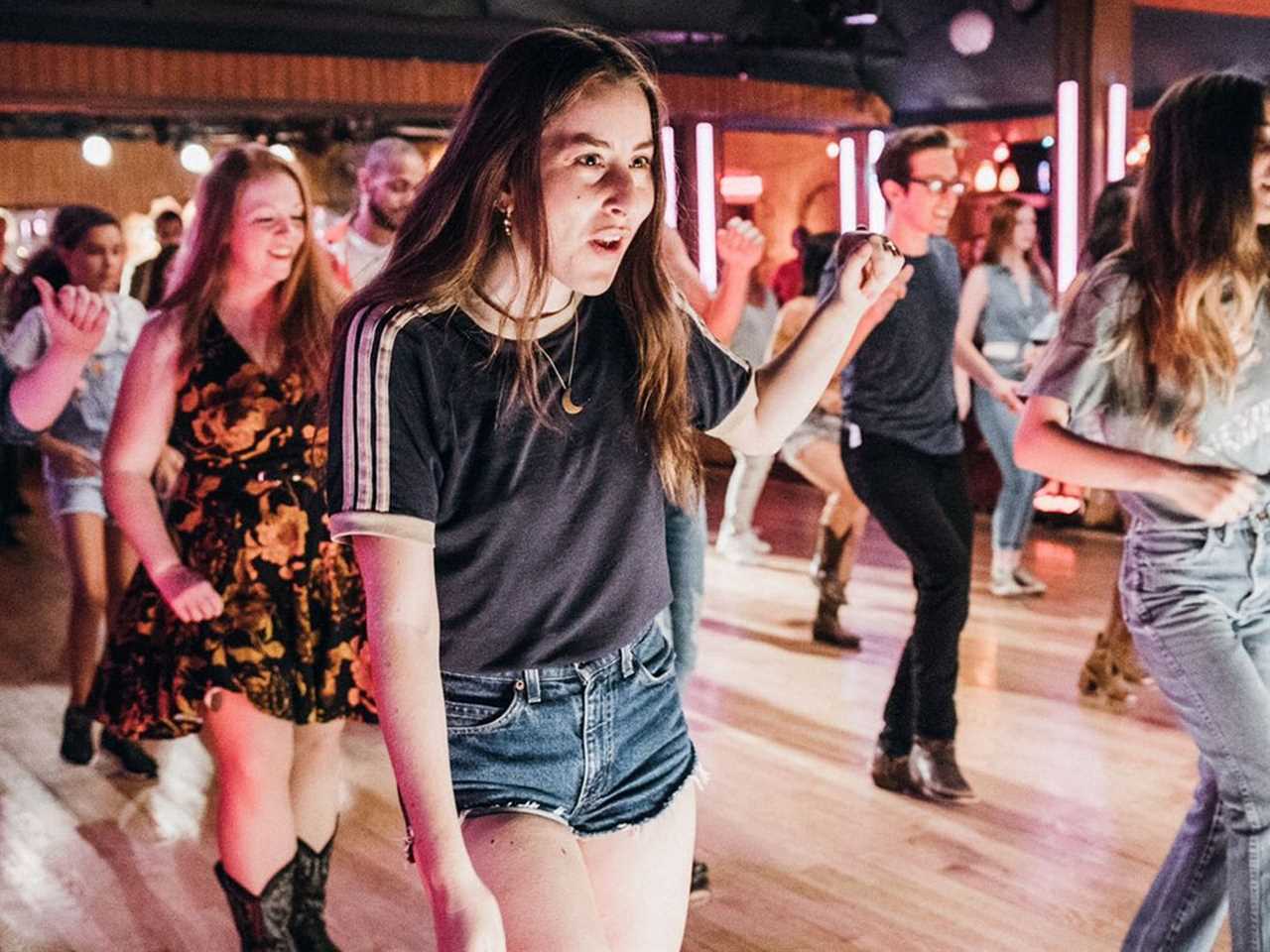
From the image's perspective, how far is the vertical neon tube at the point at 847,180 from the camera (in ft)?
29.3

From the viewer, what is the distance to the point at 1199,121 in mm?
2236

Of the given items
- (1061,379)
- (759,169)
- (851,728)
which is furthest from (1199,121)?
(759,169)

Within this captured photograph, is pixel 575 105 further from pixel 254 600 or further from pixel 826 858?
pixel 826 858

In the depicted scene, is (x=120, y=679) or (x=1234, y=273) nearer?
(x=1234, y=273)

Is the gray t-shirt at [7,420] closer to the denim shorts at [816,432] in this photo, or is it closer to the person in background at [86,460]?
the person in background at [86,460]

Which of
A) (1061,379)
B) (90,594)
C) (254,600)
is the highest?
(1061,379)

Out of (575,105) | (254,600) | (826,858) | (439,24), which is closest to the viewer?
(575,105)

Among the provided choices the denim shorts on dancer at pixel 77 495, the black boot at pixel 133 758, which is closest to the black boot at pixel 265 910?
the black boot at pixel 133 758

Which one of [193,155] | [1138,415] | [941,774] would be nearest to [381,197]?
[941,774]

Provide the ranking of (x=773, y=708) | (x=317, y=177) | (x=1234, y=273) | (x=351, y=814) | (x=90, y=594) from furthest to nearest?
(x=317, y=177) → (x=773, y=708) → (x=90, y=594) → (x=351, y=814) → (x=1234, y=273)

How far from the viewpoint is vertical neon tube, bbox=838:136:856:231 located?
8945 millimetres

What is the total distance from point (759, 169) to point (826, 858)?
37.8ft

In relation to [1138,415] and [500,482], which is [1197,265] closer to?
[1138,415]

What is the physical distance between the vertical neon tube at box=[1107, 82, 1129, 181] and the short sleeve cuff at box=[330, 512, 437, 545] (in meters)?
5.80
